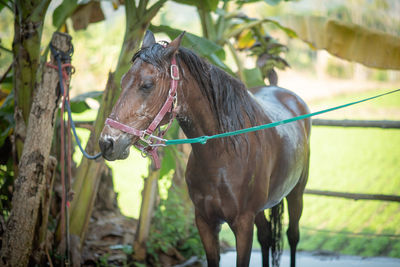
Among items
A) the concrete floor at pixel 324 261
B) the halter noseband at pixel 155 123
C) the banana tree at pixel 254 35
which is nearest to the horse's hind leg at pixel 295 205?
the concrete floor at pixel 324 261

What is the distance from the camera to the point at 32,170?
260 cm

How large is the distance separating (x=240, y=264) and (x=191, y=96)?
992 mm

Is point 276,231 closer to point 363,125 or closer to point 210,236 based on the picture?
point 210,236

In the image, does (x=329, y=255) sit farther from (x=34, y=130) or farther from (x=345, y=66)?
(x=345, y=66)

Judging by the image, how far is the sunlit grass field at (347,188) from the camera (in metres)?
5.23

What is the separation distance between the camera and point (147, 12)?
3.06 metres

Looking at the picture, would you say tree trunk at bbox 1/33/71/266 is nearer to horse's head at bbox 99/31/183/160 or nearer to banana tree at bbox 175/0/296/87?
horse's head at bbox 99/31/183/160

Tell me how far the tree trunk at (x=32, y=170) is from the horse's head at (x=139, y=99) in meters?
1.03

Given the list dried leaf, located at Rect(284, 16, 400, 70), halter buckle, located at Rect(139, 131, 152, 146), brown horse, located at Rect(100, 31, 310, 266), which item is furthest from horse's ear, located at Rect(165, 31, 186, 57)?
dried leaf, located at Rect(284, 16, 400, 70)

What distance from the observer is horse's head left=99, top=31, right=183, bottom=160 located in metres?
1.71

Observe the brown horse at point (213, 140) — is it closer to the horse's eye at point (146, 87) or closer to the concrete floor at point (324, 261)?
the horse's eye at point (146, 87)

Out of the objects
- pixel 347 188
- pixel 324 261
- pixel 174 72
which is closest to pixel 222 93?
pixel 174 72

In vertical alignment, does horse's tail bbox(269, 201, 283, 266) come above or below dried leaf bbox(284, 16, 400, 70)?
below

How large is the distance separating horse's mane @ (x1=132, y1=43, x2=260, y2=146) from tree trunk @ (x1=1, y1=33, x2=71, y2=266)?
3.30ft
